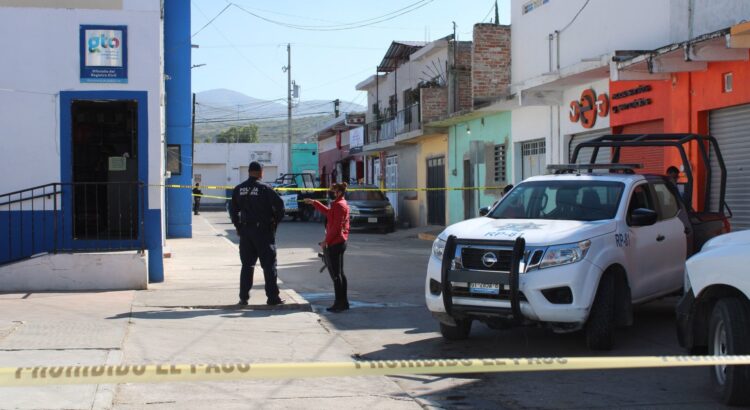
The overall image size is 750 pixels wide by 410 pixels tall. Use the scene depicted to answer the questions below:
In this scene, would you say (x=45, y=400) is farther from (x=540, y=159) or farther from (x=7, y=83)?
(x=540, y=159)

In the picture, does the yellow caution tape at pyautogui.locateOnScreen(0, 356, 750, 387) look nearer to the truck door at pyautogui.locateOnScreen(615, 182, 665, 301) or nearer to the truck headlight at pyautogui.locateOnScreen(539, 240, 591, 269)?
the truck headlight at pyautogui.locateOnScreen(539, 240, 591, 269)

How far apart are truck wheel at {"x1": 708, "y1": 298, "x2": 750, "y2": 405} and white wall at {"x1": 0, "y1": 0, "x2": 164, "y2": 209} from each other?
892 centimetres

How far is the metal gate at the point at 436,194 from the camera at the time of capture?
2959cm

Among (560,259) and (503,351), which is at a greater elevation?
(560,259)

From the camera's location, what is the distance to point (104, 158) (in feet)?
50.1

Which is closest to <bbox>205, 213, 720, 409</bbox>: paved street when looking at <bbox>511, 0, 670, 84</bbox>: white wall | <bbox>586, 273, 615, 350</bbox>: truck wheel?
<bbox>586, 273, 615, 350</bbox>: truck wheel

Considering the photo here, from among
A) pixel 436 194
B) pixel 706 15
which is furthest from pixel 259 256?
pixel 436 194

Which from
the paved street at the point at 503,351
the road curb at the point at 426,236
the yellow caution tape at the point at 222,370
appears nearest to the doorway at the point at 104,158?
the paved street at the point at 503,351

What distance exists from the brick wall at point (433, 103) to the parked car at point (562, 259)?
19406 mm

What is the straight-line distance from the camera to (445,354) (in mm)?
8156

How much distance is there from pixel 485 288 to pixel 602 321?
118cm

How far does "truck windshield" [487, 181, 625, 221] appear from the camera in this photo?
29.0 ft

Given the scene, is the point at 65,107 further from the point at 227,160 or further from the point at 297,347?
the point at 227,160

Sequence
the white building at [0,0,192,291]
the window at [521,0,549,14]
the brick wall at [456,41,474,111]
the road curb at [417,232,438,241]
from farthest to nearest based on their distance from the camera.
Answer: the brick wall at [456,41,474,111] < the road curb at [417,232,438,241] < the window at [521,0,549,14] < the white building at [0,0,192,291]
